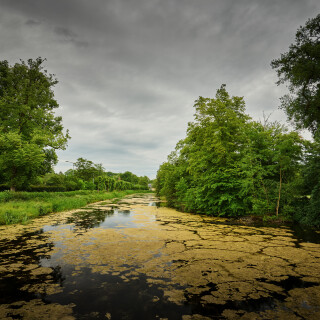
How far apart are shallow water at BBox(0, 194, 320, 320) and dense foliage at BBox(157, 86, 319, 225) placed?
13.5 ft

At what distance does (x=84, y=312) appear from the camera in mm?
2502

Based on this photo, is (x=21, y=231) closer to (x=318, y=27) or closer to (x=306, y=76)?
(x=306, y=76)

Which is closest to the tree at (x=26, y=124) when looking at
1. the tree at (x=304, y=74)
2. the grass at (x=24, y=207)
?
the grass at (x=24, y=207)

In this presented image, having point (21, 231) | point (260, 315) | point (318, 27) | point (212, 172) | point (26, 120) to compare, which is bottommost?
point (21, 231)

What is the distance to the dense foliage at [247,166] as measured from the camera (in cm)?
952

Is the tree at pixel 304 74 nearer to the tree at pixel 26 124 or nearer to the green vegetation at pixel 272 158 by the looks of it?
the green vegetation at pixel 272 158

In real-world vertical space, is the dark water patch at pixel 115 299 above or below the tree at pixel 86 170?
below

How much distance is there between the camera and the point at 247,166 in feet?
33.4

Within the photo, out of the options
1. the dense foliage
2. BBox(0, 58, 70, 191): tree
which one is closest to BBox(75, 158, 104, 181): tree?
BBox(0, 58, 70, 191): tree

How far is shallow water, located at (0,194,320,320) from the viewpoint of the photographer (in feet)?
8.37

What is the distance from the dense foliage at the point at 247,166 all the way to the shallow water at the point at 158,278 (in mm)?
4103

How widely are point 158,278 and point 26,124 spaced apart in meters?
19.0

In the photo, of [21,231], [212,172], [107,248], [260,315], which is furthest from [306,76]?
[21,231]

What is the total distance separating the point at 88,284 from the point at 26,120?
18.1 metres
